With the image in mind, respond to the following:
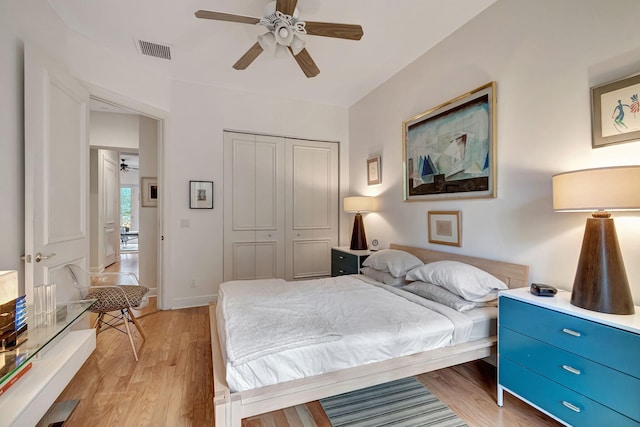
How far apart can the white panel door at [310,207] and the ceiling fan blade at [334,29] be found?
210cm

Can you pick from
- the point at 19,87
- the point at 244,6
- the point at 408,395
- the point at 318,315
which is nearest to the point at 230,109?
the point at 244,6

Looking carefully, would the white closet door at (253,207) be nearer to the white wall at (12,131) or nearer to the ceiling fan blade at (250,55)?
the ceiling fan blade at (250,55)

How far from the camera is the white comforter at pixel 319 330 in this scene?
4.46 feet

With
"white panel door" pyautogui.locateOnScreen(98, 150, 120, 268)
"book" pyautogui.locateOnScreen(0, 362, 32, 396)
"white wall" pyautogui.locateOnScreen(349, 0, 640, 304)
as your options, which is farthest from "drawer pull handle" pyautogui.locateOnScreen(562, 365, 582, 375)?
"white panel door" pyautogui.locateOnScreen(98, 150, 120, 268)

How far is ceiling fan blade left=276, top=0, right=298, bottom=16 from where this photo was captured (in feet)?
5.98

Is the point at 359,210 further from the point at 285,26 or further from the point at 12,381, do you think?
the point at 12,381

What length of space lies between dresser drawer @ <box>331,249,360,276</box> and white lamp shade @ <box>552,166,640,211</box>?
2.22 m

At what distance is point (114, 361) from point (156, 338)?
A: 420 mm

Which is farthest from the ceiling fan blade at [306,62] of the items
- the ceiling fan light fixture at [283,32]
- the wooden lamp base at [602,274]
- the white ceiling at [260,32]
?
the wooden lamp base at [602,274]

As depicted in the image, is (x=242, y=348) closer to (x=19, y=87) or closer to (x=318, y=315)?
(x=318, y=315)

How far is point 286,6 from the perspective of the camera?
73.3 inches

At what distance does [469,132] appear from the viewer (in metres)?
2.39

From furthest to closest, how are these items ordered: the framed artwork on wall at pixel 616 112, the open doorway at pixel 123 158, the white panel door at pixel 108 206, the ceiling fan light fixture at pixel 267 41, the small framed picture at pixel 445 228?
the white panel door at pixel 108 206
the open doorway at pixel 123 158
the small framed picture at pixel 445 228
the ceiling fan light fixture at pixel 267 41
the framed artwork on wall at pixel 616 112

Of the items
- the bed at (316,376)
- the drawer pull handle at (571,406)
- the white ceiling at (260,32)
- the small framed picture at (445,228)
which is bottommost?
the drawer pull handle at (571,406)
